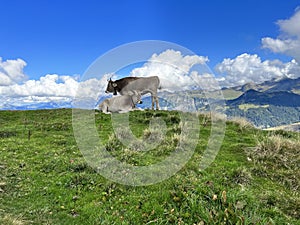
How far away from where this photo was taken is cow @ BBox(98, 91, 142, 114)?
22281mm

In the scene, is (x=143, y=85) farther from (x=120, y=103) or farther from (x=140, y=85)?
(x=120, y=103)

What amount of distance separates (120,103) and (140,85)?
8.40ft

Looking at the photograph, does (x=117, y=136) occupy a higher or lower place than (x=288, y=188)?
higher

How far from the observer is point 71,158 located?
11.1 metres

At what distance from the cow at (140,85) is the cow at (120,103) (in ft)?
2.45

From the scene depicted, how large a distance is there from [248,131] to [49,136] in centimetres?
1177

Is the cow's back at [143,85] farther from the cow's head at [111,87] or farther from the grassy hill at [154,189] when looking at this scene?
the grassy hill at [154,189]

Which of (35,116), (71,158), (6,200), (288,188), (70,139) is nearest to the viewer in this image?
(6,200)

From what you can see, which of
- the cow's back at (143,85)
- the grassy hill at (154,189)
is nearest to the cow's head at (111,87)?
the cow's back at (143,85)

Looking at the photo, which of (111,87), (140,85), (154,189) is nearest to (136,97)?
(140,85)

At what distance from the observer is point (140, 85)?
77.9 feet

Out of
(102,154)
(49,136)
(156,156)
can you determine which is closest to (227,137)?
(156,156)

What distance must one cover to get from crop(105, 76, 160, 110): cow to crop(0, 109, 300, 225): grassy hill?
1057cm

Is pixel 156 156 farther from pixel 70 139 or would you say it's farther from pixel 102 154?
pixel 70 139
